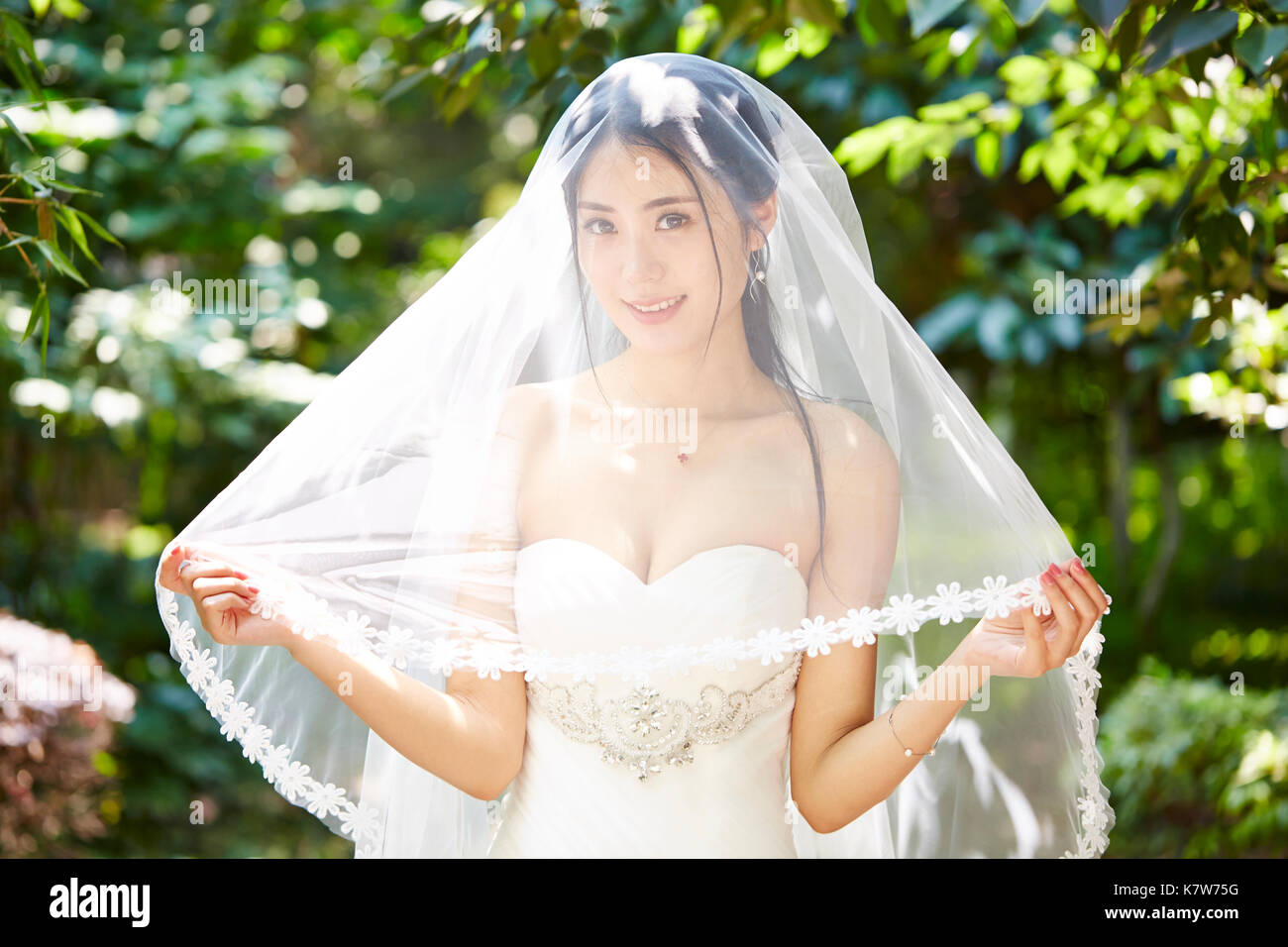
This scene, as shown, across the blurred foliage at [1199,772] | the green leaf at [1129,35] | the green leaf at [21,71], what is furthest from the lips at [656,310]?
the blurred foliage at [1199,772]

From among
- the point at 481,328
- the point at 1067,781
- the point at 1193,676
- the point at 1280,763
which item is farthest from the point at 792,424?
the point at 1193,676

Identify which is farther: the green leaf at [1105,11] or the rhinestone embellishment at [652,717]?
the rhinestone embellishment at [652,717]

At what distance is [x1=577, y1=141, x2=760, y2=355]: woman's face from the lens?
61.7 inches

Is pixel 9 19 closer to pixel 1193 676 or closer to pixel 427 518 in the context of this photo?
pixel 427 518

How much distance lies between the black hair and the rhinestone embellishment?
0.72ft

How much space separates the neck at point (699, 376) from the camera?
167 centimetres

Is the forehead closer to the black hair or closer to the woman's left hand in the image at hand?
the black hair

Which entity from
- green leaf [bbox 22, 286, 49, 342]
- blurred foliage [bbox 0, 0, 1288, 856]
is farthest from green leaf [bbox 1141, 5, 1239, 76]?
green leaf [bbox 22, 286, 49, 342]

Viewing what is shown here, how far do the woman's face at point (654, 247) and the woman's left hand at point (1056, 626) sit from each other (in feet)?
2.05

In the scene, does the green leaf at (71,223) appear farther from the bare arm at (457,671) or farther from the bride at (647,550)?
the bare arm at (457,671)

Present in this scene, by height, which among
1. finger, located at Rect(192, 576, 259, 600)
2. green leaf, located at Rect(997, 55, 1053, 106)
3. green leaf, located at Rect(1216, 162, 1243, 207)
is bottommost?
finger, located at Rect(192, 576, 259, 600)

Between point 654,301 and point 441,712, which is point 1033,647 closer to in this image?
point 654,301

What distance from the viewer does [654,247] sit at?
1.58 m

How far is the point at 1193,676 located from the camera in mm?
4980
